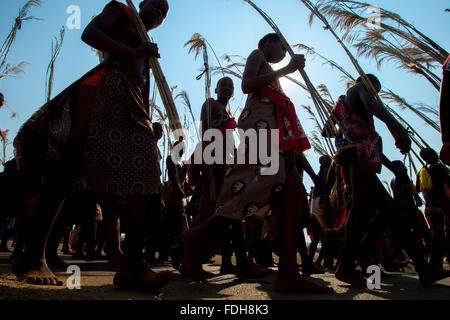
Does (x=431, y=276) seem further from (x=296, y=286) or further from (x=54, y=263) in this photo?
(x=54, y=263)

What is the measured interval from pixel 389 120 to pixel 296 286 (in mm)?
1482

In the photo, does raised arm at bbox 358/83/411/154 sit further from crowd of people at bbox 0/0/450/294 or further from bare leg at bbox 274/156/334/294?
bare leg at bbox 274/156/334/294

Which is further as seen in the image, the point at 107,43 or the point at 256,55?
the point at 256,55

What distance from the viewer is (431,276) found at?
2.57 m

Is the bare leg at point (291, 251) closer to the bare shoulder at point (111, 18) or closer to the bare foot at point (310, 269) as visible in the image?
the bare shoulder at point (111, 18)

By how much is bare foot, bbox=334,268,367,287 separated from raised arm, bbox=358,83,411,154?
1005mm

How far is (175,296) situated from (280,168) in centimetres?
98

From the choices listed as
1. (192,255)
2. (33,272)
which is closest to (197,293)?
(192,255)

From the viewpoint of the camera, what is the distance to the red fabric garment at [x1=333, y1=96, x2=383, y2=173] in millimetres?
2756

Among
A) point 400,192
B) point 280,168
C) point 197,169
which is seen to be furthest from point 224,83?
point 400,192

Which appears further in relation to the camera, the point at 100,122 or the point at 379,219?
the point at 379,219
